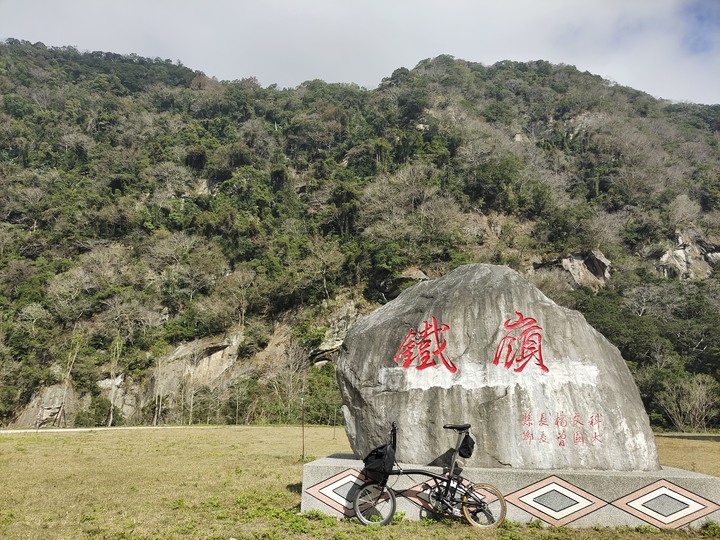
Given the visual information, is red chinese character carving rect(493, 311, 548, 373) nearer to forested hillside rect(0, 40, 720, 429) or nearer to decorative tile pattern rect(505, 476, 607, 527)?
decorative tile pattern rect(505, 476, 607, 527)

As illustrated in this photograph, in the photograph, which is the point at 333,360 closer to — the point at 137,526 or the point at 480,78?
the point at 137,526

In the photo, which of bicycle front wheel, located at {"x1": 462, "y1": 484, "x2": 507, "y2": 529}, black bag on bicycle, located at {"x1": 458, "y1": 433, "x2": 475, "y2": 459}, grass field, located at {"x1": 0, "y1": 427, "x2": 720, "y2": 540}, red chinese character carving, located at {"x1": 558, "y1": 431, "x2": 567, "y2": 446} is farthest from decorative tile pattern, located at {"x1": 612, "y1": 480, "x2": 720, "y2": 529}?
black bag on bicycle, located at {"x1": 458, "y1": 433, "x2": 475, "y2": 459}

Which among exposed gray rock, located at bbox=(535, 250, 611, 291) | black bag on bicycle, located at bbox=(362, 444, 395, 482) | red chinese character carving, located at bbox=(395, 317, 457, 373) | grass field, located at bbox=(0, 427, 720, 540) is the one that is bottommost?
grass field, located at bbox=(0, 427, 720, 540)

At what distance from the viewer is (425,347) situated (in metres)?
6.80

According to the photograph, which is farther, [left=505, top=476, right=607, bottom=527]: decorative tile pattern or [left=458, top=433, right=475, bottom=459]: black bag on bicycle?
[left=458, top=433, right=475, bottom=459]: black bag on bicycle

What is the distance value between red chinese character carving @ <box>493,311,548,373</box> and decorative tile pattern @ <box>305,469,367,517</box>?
2399 mm

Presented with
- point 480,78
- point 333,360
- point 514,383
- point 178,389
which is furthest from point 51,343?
point 480,78

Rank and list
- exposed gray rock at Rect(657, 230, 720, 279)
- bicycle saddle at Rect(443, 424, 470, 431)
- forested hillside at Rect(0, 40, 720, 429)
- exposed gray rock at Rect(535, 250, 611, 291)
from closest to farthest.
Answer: bicycle saddle at Rect(443, 424, 470, 431), forested hillside at Rect(0, 40, 720, 429), exposed gray rock at Rect(535, 250, 611, 291), exposed gray rock at Rect(657, 230, 720, 279)

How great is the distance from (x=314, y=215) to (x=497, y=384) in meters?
42.1

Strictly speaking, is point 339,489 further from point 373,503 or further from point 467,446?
point 467,446

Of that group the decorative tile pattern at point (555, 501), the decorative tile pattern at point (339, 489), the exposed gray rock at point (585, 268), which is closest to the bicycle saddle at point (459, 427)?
the decorative tile pattern at point (555, 501)

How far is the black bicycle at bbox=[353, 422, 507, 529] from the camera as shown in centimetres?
546

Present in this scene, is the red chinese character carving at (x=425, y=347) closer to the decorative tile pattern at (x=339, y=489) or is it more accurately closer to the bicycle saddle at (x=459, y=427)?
the bicycle saddle at (x=459, y=427)

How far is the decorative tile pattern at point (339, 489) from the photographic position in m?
5.95
